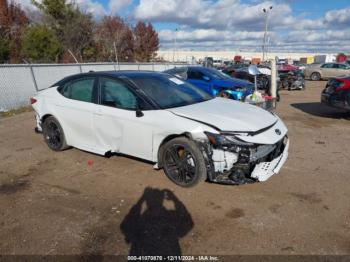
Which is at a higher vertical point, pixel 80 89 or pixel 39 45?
pixel 39 45

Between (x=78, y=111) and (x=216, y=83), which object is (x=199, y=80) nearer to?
(x=216, y=83)

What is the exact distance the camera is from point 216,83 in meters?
10.8

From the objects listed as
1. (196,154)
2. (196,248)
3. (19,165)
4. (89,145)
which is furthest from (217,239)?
(19,165)

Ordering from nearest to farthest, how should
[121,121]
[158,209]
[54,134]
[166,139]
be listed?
[158,209] → [166,139] → [121,121] → [54,134]

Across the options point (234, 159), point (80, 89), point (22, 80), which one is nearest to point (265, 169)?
point (234, 159)

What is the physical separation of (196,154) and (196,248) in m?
1.31

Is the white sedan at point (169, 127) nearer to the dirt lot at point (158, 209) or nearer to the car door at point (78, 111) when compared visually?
the car door at point (78, 111)

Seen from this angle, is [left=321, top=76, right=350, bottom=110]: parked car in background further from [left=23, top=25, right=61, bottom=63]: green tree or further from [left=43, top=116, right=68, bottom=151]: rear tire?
[left=23, top=25, right=61, bottom=63]: green tree

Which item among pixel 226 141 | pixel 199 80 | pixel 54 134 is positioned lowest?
pixel 54 134

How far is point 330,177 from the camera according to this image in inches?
189

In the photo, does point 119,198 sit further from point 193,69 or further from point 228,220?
point 193,69

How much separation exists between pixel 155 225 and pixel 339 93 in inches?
296

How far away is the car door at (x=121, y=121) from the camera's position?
4605 mm

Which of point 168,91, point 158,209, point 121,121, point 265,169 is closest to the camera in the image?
point 158,209
